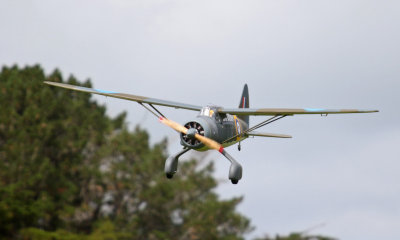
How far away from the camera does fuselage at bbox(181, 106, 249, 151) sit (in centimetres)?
2577

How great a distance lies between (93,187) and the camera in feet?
229

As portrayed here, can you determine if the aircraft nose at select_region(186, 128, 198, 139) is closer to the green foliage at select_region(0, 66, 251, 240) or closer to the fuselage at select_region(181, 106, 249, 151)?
the fuselage at select_region(181, 106, 249, 151)

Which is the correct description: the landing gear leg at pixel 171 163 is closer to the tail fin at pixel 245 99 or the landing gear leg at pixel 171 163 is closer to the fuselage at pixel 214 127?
the fuselage at pixel 214 127

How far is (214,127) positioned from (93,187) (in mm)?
45309

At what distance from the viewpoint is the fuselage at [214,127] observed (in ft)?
84.5

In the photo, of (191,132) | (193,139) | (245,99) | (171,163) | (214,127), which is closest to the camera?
(191,132)

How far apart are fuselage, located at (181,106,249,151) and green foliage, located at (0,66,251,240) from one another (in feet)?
126

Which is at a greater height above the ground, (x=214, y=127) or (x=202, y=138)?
(x=214, y=127)

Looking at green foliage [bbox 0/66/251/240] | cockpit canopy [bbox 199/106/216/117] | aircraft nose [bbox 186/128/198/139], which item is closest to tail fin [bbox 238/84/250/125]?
cockpit canopy [bbox 199/106/216/117]

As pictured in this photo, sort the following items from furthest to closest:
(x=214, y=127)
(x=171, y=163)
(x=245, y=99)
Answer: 1. (x=245, y=99)
2. (x=171, y=163)
3. (x=214, y=127)

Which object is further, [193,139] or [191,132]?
[193,139]

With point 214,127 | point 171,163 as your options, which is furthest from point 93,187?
point 214,127

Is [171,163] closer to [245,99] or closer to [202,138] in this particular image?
[202,138]

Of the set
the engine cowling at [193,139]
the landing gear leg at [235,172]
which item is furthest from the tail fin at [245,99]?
the engine cowling at [193,139]
